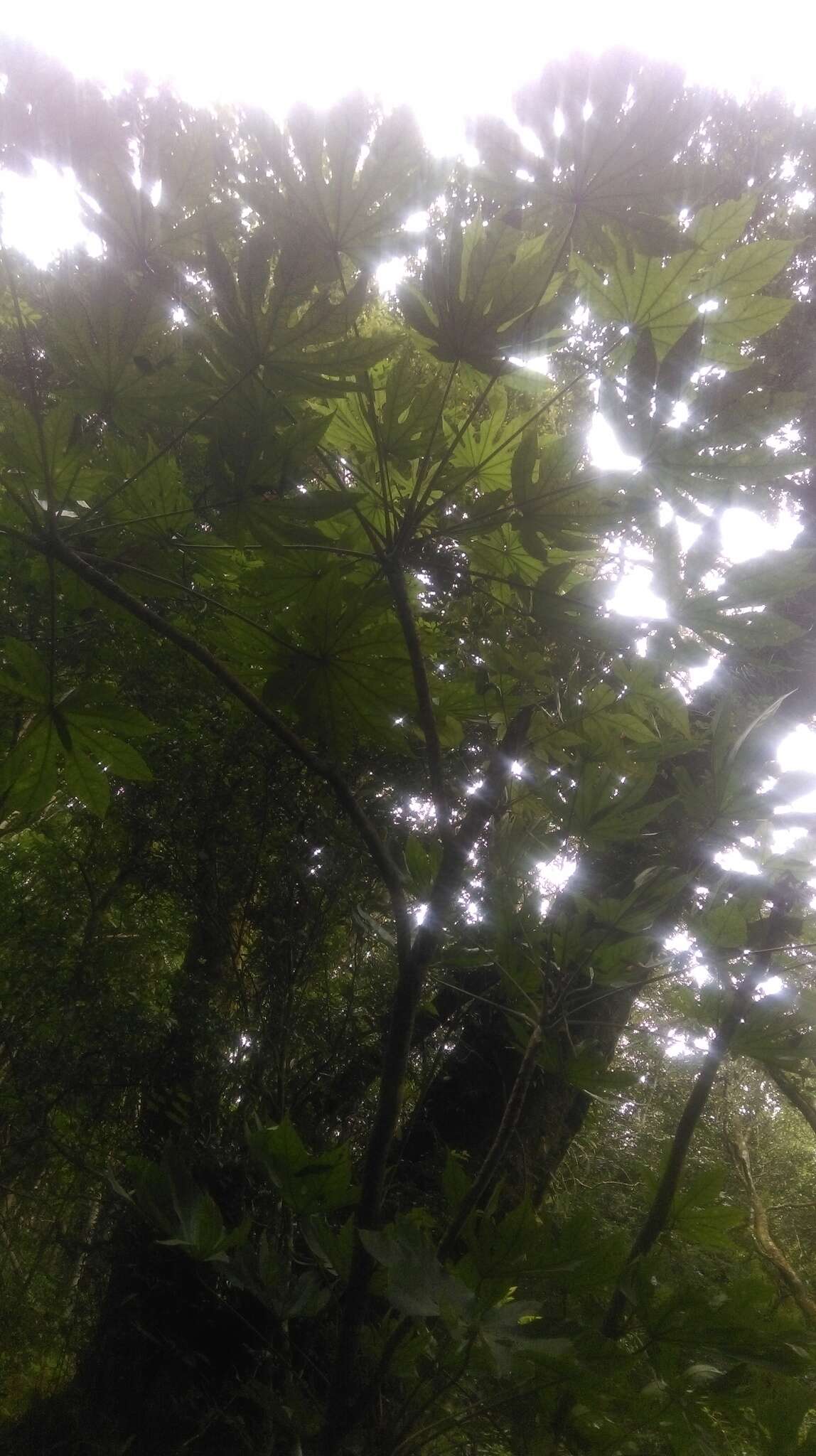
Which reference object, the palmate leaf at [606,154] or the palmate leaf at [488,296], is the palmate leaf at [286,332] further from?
the palmate leaf at [606,154]

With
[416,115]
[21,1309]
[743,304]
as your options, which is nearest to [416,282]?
[416,115]

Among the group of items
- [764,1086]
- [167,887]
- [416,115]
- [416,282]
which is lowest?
[167,887]

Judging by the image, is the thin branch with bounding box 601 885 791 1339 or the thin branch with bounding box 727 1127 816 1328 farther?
the thin branch with bounding box 727 1127 816 1328

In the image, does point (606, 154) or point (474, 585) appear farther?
point (474, 585)

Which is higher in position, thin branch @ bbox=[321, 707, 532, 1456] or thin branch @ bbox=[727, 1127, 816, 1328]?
thin branch @ bbox=[727, 1127, 816, 1328]

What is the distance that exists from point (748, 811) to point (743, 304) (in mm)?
518

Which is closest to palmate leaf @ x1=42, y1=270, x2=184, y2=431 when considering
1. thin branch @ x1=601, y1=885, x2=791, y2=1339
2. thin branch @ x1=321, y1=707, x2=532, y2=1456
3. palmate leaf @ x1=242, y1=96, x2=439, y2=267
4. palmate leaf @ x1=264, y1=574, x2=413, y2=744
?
palmate leaf @ x1=242, y1=96, x2=439, y2=267

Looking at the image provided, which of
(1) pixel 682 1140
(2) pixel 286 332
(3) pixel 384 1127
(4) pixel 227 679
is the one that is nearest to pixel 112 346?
(2) pixel 286 332

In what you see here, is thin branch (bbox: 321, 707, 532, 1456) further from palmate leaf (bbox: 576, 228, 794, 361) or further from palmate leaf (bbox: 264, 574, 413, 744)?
palmate leaf (bbox: 576, 228, 794, 361)

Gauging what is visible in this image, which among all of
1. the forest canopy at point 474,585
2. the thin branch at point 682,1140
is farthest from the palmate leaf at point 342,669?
the thin branch at point 682,1140

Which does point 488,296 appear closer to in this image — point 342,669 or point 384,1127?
point 342,669

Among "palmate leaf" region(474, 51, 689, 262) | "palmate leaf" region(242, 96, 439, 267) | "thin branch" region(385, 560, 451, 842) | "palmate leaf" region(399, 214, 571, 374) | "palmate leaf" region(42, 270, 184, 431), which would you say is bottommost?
"thin branch" region(385, 560, 451, 842)

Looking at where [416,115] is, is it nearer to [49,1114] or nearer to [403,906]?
[403,906]

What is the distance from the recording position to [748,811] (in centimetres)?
86
